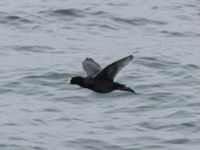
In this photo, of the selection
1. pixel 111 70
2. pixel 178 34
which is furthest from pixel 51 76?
pixel 111 70

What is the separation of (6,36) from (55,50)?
1.33 meters

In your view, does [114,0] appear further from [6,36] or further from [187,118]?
[187,118]

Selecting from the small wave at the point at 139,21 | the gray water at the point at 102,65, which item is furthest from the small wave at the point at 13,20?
the small wave at the point at 139,21

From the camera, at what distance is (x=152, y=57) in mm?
17547

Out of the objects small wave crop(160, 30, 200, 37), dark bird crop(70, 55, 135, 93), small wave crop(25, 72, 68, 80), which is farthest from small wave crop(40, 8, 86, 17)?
dark bird crop(70, 55, 135, 93)

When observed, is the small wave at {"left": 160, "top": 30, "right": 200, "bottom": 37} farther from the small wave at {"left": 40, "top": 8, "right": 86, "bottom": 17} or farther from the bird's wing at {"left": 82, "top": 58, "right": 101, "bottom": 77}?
the bird's wing at {"left": 82, "top": 58, "right": 101, "bottom": 77}

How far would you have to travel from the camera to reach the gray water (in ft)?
43.8

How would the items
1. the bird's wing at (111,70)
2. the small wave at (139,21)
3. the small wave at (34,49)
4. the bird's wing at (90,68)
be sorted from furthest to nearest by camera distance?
1. the small wave at (139,21)
2. the small wave at (34,49)
3. the bird's wing at (90,68)
4. the bird's wing at (111,70)

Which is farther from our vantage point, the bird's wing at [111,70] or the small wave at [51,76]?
the small wave at [51,76]

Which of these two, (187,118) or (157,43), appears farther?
(157,43)

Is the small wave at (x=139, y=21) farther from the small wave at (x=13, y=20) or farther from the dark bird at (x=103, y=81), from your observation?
the dark bird at (x=103, y=81)

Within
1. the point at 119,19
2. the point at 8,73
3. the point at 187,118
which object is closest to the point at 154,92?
the point at 187,118

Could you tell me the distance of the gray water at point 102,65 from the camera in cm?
1336

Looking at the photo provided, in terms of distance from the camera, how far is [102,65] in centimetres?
1694
